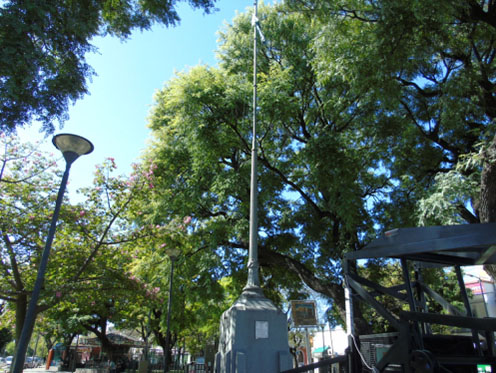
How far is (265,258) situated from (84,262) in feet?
23.2

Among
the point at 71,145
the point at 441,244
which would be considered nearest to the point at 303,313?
the point at 441,244

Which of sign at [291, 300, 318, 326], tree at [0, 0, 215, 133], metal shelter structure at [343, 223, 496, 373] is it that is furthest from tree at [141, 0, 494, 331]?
metal shelter structure at [343, 223, 496, 373]

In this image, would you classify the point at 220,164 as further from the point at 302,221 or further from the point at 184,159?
the point at 302,221

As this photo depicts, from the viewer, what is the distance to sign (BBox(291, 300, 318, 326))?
37.2ft

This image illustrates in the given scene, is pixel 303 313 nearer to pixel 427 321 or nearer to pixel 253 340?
pixel 253 340

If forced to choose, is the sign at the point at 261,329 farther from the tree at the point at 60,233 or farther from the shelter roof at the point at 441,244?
the tree at the point at 60,233

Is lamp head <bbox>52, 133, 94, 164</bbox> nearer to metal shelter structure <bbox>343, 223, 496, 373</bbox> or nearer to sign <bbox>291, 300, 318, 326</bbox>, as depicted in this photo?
metal shelter structure <bbox>343, 223, 496, 373</bbox>

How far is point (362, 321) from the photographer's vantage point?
36.6 feet

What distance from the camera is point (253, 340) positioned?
6059 millimetres

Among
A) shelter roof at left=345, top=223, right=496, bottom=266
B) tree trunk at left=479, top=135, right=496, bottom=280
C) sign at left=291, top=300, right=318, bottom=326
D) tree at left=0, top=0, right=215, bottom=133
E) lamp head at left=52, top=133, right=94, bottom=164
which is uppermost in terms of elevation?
tree at left=0, top=0, right=215, bottom=133

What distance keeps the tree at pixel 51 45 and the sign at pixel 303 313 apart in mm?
9115

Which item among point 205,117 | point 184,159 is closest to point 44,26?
point 205,117

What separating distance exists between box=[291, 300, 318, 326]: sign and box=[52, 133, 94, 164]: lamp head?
27.1 ft

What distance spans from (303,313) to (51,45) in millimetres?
10459
